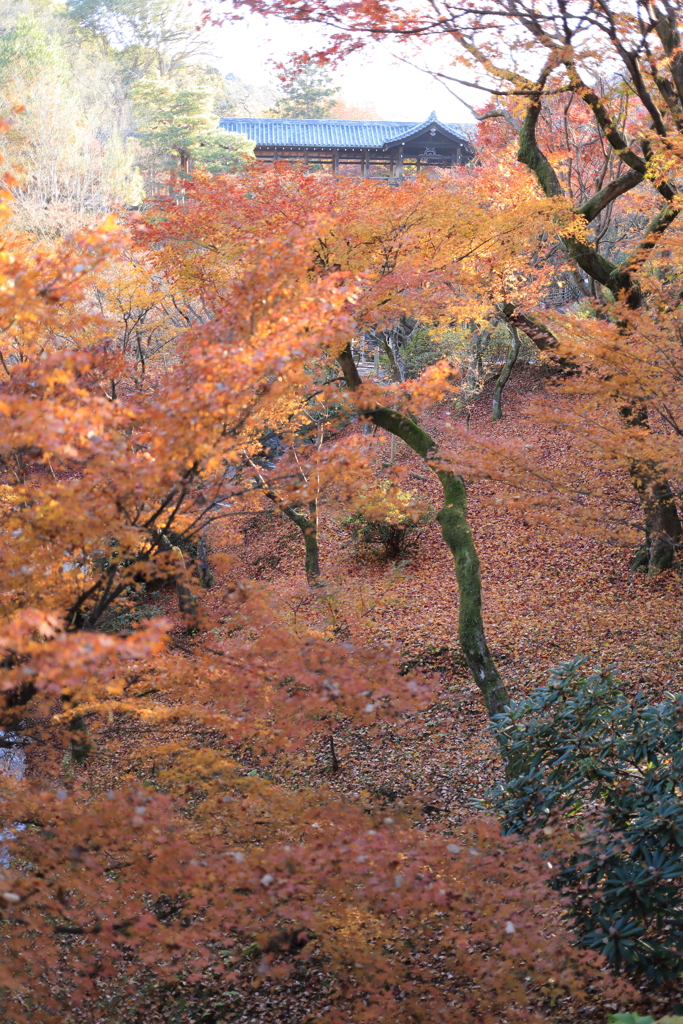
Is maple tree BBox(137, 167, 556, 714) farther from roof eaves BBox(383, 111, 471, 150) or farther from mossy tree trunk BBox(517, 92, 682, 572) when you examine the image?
roof eaves BBox(383, 111, 471, 150)

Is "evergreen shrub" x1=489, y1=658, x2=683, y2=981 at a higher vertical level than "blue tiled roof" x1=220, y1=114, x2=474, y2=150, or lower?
lower

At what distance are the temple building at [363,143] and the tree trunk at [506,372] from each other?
9.59 metres

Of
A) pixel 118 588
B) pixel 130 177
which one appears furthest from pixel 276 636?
pixel 130 177

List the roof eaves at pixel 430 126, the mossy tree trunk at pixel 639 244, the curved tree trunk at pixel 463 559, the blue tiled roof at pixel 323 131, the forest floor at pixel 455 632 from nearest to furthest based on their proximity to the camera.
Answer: the curved tree trunk at pixel 463 559 < the forest floor at pixel 455 632 < the mossy tree trunk at pixel 639 244 < the roof eaves at pixel 430 126 < the blue tiled roof at pixel 323 131

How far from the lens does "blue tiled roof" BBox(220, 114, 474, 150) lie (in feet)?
85.6

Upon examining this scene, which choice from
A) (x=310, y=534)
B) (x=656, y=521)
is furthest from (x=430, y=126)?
(x=656, y=521)

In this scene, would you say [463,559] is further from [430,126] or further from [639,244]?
[430,126]

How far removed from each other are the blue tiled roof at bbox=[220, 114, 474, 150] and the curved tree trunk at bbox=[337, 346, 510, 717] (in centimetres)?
1945

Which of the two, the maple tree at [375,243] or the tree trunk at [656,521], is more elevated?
the maple tree at [375,243]

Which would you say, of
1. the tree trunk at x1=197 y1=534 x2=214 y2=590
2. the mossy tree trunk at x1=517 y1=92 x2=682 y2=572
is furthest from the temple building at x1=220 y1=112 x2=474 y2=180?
the mossy tree trunk at x1=517 y1=92 x2=682 y2=572

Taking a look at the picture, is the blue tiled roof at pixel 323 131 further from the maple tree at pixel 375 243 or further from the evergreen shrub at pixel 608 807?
the evergreen shrub at pixel 608 807

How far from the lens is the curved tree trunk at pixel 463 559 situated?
7762 mm

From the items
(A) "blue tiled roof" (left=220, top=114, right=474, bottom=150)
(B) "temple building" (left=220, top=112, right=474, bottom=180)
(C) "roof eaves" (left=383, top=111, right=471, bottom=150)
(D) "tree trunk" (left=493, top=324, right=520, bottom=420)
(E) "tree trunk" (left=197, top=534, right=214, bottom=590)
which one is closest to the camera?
(E) "tree trunk" (left=197, top=534, right=214, bottom=590)

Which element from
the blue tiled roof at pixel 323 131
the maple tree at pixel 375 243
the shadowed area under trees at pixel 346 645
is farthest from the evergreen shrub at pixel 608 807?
the blue tiled roof at pixel 323 131
